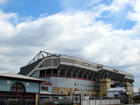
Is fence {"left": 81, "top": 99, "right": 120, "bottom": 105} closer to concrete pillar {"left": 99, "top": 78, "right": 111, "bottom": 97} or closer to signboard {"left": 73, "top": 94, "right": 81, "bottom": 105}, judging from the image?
signboard {"left": 73, "top": 94, "right": 81, "bottom": 105}

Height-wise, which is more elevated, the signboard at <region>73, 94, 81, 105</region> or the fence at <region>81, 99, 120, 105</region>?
the signboard at <region>73, 94, 81, 105</region>

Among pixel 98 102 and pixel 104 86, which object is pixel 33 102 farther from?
pixel 104 86

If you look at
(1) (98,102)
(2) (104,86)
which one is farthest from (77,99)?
(2) (104,86)

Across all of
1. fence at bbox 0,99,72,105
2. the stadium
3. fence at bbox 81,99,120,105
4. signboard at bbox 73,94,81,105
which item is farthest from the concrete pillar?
signboard at bbox 73,94,81,105

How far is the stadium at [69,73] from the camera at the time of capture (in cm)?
7238

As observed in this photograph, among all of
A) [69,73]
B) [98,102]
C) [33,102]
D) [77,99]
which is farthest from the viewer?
[69,73]

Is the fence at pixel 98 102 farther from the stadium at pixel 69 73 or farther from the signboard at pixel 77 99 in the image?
the stadium at pixel 69 73

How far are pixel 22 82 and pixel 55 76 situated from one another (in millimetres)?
36544

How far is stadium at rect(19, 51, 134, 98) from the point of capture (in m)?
72.4

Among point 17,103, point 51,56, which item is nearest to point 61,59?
point 51,56

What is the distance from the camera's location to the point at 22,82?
36500 mm

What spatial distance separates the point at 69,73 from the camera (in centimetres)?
8219

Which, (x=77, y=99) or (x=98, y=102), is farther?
(x=98, y=102)

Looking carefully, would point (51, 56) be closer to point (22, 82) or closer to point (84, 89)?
point (84, 89)
